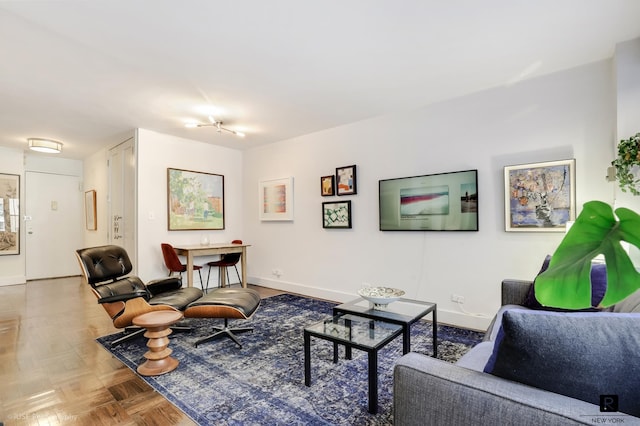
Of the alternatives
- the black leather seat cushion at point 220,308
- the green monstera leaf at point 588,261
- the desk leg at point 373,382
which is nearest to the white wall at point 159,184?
the black leather seat cushion at point 220,308

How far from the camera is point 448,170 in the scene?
3.36 m

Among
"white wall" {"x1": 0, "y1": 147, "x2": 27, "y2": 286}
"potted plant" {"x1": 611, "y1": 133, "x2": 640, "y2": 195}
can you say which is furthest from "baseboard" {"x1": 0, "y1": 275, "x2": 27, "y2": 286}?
"potted plant" {"x1": 611, "y1": 133, "x2": 640, "y2": 195}

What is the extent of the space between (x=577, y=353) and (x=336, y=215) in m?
3.50

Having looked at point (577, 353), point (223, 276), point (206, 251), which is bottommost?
point (223, 276)

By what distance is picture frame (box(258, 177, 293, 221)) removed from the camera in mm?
4863

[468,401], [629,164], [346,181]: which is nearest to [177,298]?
[346,181]

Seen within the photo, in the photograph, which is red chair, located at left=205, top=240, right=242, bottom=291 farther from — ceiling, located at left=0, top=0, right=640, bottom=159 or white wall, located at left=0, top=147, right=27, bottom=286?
white wall, located at left=0, top=147, right=27, bottom=286

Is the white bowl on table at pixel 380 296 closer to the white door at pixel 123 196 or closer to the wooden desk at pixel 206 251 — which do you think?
the wooden desk at pixel 206 251

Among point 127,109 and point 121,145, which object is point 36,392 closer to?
point 127,109

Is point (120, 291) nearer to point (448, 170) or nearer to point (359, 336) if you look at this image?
point (359, 336)

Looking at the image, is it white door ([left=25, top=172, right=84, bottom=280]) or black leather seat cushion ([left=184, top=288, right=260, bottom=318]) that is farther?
white door ([left=25, top=172, right=84, bottom=280])

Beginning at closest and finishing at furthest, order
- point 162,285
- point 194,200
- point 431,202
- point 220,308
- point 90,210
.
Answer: point 220,308 → point 162,285 → point 431,202 → point 194,200 → point 90,210

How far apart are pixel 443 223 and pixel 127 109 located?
3791mm

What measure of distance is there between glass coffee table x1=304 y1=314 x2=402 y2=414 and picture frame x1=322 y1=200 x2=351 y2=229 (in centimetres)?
194
